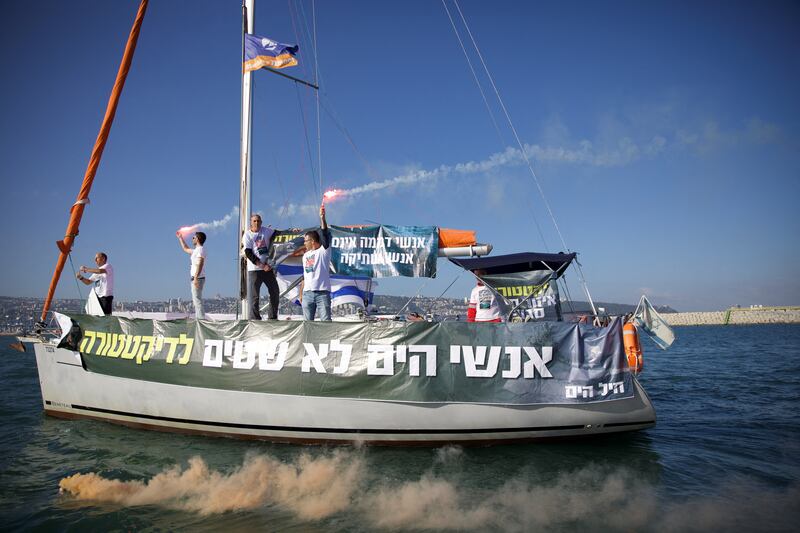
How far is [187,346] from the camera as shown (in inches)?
284

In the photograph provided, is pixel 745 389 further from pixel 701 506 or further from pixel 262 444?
pixel 262 444

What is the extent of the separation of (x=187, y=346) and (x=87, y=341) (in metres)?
2.46

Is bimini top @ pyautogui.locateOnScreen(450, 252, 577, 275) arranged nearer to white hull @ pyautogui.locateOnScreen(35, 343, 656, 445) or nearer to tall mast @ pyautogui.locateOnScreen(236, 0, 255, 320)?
white hull @ pyautogui.locateOnScreen(35, 343, 656, 445)

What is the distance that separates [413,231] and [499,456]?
16.3 ft

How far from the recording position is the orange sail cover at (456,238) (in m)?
9.23

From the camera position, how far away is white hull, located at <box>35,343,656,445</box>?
6.15 metres

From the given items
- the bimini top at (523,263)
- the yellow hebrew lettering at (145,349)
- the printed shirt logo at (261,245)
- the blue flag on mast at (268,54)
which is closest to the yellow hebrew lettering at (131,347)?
the yellow hebrew lettering at (145,349)

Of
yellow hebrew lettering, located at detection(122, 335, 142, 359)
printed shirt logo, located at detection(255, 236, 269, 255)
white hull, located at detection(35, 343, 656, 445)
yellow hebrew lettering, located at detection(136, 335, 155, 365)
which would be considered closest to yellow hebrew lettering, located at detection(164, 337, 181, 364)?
yellow hebrew lettering, located at detection(136, 335, 155, 365)

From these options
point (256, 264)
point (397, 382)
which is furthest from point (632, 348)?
point (256, 264)

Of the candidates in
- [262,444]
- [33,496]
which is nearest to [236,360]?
[262,444]

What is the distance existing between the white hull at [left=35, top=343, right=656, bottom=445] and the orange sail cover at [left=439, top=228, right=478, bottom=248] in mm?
3989

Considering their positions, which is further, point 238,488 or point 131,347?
point 131,347

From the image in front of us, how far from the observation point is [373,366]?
20.9 ft

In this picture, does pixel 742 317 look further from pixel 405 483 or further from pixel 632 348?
pixel 405 483
